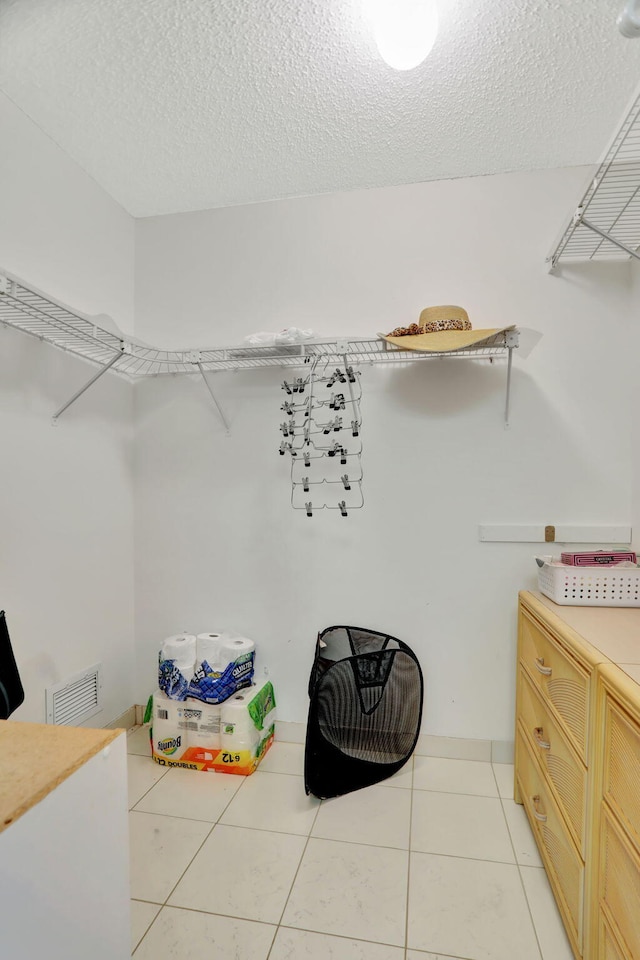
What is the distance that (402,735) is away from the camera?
6.97 feet

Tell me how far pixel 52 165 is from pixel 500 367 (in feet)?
6.52

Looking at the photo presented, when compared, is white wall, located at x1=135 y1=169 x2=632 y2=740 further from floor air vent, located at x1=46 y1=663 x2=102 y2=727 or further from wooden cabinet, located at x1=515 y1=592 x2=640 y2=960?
wooden cabinet, located at x1=515 y1=592 x2=640 y2=960

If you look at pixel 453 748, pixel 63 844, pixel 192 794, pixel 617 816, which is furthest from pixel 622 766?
pixel 192 794

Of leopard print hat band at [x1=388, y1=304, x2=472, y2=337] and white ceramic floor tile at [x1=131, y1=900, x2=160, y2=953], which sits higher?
leopard print hat band at [x1=388, y1=304, x2=472, y2=337]

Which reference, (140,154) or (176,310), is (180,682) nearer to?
(176,310)

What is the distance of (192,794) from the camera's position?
2.00 m

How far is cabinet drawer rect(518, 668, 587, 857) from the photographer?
1.28 meters

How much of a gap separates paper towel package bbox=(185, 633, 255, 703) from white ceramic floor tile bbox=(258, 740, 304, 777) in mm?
319

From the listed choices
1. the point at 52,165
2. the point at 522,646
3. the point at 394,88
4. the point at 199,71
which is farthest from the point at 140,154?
the point at 522,646

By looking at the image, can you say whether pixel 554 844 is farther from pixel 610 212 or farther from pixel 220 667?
pixel 610 212

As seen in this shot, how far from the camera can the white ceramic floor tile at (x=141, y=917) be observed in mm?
1368

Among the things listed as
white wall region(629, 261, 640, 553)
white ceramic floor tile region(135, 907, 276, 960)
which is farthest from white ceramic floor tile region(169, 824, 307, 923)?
white wall region(629, 261, 640, 553)

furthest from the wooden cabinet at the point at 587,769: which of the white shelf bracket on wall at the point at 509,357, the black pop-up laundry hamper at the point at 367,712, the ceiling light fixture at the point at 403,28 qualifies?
the ceiling light fixture at the point at 403,28

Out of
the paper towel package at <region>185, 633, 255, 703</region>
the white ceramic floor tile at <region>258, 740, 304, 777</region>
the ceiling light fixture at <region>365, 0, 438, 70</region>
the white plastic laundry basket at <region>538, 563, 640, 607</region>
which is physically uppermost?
the ceiling light fixture at <region>365, 0, 438, 70</region>
